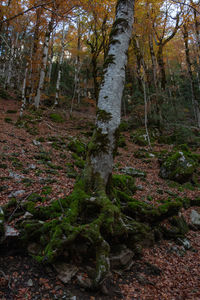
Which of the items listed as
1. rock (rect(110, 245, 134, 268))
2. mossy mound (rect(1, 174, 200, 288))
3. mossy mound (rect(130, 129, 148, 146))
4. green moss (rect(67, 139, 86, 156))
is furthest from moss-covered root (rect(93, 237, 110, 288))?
mossy mound (rect(130, 129, 148, 146))

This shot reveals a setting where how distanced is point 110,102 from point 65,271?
3333mm

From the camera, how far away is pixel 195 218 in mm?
5992

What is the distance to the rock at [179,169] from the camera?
26.9 ft

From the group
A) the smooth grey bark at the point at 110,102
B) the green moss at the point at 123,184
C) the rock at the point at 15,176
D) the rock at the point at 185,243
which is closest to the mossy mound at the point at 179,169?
the green moss at the point at 123,184

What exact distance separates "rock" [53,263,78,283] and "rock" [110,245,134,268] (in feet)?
2.64

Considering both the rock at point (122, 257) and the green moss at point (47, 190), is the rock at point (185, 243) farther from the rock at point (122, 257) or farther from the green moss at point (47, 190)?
the green moss at point (47, 190)

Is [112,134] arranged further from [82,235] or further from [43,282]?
[43,282]

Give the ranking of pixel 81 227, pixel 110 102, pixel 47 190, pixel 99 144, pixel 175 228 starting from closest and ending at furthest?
1. pixel 81 227
2. pixel 99 144
3. pixel 110 102
4. pixel 47 190
5. pixel 175 228

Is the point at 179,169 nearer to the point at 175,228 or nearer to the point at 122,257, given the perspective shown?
the point at 175,228

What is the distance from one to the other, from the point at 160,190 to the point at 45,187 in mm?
4710

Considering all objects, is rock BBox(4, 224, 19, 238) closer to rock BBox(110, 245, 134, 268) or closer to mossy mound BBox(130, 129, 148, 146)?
rock BBox(110, 245, 134, 268)

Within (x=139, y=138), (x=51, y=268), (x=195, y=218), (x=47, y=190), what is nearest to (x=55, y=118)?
(x=139, y=138)

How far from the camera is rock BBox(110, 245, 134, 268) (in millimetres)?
3223

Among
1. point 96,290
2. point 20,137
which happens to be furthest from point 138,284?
point 20,137
